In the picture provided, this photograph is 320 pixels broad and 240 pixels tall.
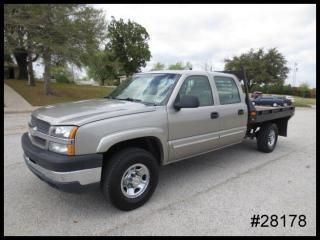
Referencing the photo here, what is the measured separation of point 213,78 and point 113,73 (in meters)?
46.2

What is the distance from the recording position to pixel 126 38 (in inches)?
2047

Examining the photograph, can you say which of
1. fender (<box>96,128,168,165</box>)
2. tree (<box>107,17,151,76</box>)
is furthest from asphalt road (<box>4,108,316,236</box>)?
tree (<box>107,17,151,76</box>)

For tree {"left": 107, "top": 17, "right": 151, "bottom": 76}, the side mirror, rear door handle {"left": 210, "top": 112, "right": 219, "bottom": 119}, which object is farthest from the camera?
tree {"left": 107, "top": 17, "right": 151, "bottom": 76}

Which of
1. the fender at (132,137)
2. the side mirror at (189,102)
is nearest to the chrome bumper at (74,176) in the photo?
the fender at (132,137)

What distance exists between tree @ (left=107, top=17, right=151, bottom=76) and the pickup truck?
4719 centimetres

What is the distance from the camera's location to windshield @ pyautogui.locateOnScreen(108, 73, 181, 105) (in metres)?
3.86

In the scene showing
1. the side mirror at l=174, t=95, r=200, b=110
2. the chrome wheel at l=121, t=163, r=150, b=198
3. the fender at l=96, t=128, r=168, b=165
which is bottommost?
the chrome wheel at l=121, t=163, r=150, b=198

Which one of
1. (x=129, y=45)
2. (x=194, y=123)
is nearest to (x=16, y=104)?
(x=194, y=123)

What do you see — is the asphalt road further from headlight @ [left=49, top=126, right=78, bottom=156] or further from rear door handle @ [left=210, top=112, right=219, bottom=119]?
rear door handle @ [left=210, top=112, right=219, bottom=119]

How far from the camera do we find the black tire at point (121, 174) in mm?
3102

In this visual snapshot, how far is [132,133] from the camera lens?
3.20 meters

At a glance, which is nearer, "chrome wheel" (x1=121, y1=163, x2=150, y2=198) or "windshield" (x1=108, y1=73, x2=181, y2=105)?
"chrome wheel" (x1=121, y1=163, x2=150, y2=198)

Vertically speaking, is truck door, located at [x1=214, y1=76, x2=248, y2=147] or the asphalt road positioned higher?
truck door, located at [x1=214, y1=76, x2=248, y2=147]

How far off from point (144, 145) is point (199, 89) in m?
1.40
